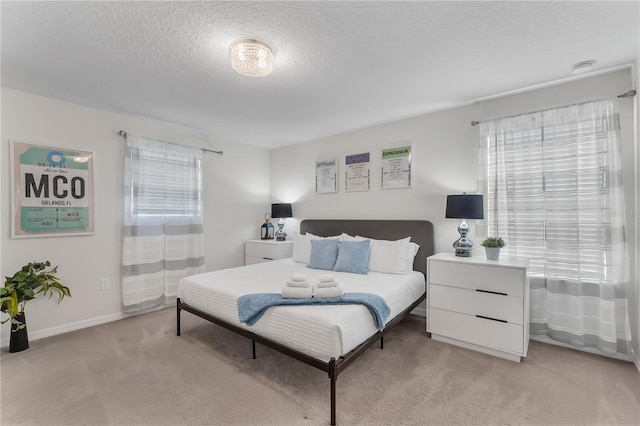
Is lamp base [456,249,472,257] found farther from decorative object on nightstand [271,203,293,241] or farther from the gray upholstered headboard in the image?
decorative object on nightstand [271,203,293,241]

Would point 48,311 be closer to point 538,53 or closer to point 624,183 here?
point 538,53

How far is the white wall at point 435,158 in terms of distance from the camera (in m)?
2.33

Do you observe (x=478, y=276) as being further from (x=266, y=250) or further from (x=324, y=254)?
(x=266, y=250)

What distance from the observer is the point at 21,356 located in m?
2.42

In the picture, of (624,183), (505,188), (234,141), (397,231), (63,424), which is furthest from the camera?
(234,141)

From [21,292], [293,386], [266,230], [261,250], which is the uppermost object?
[266,230]

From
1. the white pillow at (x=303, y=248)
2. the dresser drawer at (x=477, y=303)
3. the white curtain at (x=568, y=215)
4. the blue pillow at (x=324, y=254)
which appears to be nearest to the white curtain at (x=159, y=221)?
the white pillow at (x=303, y=248)

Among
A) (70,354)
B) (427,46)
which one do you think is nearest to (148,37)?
(427,46)

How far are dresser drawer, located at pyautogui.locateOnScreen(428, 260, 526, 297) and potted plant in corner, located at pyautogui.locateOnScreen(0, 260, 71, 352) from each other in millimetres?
3728

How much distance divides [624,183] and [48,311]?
215 inches

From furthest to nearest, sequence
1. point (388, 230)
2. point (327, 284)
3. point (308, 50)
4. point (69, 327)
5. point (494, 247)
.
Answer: point (388, 230)
point (69, 327)
point (494, 247)
point (327, 284)
point (308, 50)

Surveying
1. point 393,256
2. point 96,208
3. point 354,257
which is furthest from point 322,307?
point 96,208

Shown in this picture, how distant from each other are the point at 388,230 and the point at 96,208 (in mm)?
3432

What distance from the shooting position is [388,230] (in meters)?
3.57
